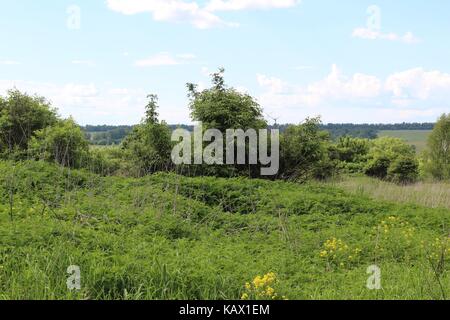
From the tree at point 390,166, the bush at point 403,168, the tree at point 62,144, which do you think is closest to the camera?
the tree at point 62,144

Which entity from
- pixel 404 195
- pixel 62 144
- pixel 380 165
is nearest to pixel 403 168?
pixel 380 165

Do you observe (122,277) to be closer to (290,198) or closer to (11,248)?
(11,248)

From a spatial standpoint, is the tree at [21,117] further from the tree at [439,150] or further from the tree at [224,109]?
the tree at [439,150]

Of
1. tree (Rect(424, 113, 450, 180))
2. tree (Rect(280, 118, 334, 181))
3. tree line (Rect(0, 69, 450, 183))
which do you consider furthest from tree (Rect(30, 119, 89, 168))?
tree (Rect(424, 113, 450, 180))

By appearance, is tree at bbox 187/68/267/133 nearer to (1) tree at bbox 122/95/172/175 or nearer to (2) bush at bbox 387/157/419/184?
(1) tree at bbox 122/95/172/175

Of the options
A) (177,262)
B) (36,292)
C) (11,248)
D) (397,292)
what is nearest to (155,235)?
(177,262)

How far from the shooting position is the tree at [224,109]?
12.1 meters

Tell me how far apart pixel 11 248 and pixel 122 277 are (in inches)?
49.1

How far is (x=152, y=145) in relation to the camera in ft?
39.3

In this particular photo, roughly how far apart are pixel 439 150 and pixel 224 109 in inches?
889

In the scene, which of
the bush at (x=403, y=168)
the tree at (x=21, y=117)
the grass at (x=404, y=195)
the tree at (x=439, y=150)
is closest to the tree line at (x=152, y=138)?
the tree at (x=21, y=117)

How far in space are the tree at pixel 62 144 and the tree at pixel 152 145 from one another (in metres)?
1.22

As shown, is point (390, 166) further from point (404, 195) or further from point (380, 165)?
point (404, 195)

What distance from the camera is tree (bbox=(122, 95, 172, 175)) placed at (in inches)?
468
